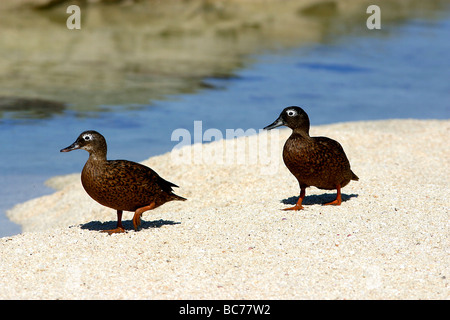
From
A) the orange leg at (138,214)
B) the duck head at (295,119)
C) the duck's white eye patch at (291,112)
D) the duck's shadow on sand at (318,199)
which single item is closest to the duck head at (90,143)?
the orange leg at (138,214)

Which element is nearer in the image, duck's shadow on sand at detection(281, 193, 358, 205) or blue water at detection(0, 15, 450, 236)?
duck's shadow on sand at detection(281, 193, 358, 205)

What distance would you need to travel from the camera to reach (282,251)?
6.41 metres

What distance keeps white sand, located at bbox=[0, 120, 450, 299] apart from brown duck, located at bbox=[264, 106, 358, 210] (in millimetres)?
354

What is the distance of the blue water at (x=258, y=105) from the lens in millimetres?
11844

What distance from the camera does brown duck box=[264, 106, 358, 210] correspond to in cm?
749

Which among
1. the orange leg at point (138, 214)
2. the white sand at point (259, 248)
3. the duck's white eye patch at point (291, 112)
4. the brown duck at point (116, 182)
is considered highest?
the duck's white eye patch at point (291, 112)

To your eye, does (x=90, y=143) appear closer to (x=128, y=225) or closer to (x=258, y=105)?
(x=128, y=225)

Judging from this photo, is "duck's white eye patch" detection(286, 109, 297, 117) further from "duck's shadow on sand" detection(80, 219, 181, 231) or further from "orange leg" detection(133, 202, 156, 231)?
"orange leg" detection(133, 202, 156, 231)

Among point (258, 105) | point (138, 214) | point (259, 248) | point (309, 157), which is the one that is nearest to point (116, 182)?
point (138, 214)

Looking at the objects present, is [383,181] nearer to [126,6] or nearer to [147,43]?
[147,43]

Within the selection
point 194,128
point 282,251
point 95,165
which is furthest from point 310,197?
point 194,128

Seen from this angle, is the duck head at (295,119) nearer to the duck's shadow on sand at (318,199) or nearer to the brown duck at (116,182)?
the duck's shadow on sand at (318,199)

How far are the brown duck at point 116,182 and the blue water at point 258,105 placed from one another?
2.99 metres

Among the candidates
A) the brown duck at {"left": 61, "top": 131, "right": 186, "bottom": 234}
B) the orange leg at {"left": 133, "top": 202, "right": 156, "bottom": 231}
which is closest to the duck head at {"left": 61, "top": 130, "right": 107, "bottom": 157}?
the brown duck at {"left": 61, "top": 131, "right": 186, "bottom": 234}
